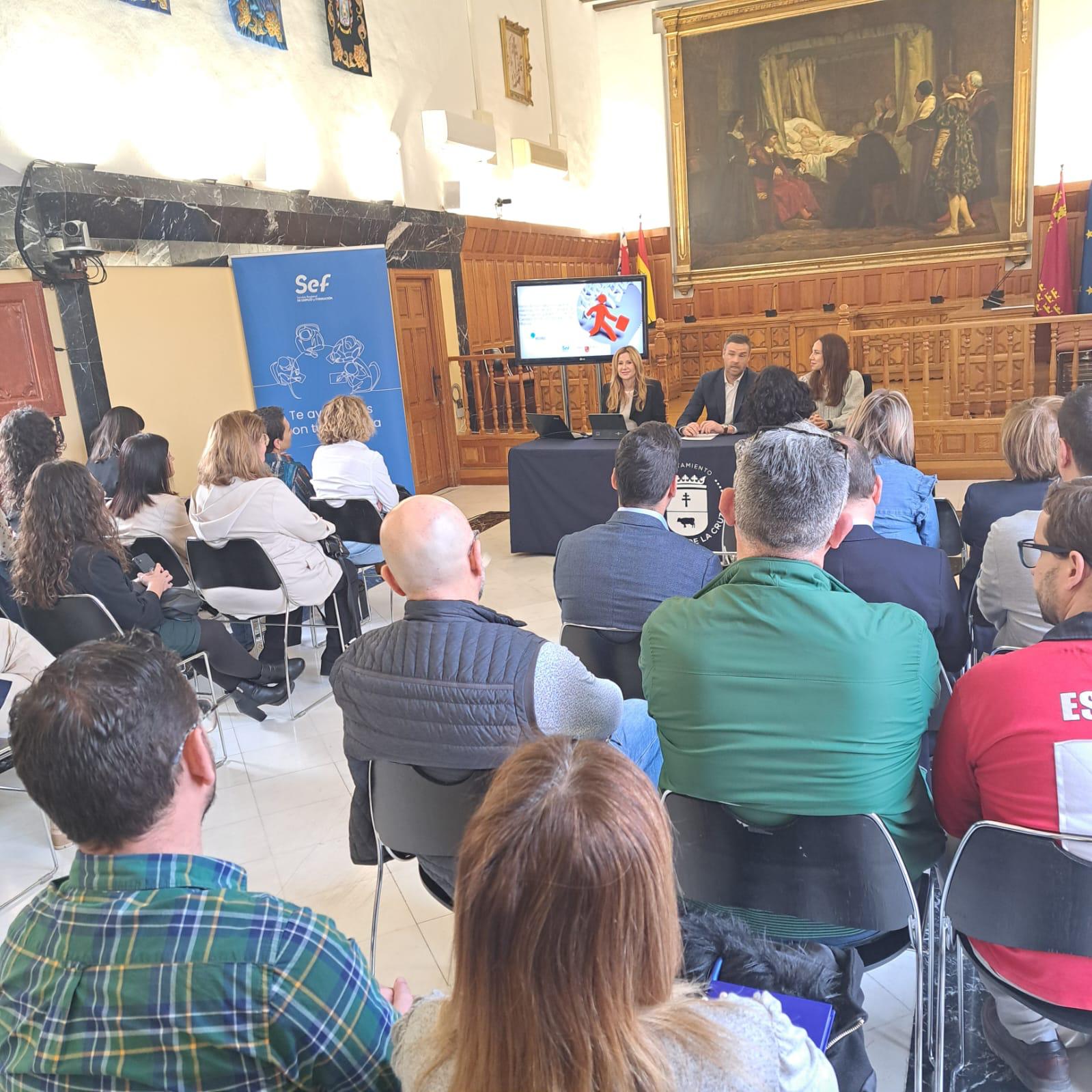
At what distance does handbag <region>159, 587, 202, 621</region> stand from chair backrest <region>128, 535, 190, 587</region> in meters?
0.25

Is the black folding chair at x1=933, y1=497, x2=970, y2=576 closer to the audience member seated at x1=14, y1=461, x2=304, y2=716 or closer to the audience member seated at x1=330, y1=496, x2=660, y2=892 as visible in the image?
the audience member seated at x1=330, y1=496, x2=660, y2=892

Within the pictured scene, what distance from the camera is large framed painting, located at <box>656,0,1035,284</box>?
10.5 meters

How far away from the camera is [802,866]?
1462mm

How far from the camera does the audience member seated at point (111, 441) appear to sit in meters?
4.24

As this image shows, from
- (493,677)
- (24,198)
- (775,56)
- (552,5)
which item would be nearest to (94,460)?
(24,198)

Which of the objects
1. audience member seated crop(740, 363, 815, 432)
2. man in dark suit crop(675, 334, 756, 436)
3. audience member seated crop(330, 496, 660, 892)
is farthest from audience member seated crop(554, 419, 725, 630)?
man in dark suit crop(675, 334, 756, 436)

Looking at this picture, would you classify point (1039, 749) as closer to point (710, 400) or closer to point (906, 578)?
point (906, 578)

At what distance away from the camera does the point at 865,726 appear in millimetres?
1475

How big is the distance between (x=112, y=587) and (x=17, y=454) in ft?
3.59

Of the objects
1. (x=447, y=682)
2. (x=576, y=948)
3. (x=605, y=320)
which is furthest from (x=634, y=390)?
(x=576, y=948)

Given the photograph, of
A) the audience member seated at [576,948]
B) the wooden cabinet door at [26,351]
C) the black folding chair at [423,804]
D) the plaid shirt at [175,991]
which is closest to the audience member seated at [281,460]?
the wooden cabinet door at [26,351]

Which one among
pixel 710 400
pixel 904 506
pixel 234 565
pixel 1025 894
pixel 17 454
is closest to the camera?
pixel 1025 894

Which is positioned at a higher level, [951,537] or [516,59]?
[516,59]

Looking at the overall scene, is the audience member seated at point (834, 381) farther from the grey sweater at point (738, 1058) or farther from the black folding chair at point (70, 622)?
the grey sweater at point (738, 1058)
